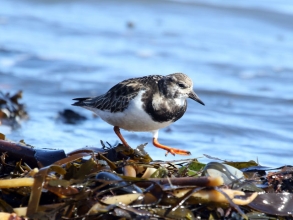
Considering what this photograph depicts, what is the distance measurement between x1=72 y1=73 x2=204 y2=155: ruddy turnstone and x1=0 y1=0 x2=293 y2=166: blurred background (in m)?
0.55

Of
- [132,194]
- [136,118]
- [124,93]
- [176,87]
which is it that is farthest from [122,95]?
[132,194]

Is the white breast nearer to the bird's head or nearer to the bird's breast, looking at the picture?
the bird's breast

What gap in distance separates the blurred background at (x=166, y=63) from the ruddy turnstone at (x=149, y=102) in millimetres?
550

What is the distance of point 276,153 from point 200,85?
5.73 ft

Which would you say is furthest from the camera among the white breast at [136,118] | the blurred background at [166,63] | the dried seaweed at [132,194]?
the blurred background at [166,63]

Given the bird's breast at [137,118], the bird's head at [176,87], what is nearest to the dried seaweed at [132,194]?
the bird's breast at [137,118]

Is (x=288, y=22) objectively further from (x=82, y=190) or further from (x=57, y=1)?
(x=82, y=190)

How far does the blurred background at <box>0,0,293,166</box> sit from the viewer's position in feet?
14.1

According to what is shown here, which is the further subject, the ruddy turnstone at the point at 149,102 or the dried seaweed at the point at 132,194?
the ruddy turnstone at the point at 149,102

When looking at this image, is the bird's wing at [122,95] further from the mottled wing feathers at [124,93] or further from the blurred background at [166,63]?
the blurred background at [166,63]

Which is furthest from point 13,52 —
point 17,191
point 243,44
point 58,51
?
point 17,191

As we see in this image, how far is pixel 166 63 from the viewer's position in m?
6.30

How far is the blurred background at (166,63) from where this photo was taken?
14.1 ft

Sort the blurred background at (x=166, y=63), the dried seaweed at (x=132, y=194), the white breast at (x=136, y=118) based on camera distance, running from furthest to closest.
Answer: the blurred background at (x=166, y=63) < the white breast at (x=136, y=118) < the dried seaweed at (x=132, y=194)
